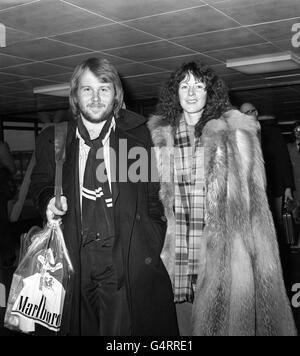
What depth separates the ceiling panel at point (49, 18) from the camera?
11.9 ft

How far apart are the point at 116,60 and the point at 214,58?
1.33 meters

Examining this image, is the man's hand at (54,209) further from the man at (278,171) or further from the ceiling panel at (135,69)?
the ceiling panel at (135,69)

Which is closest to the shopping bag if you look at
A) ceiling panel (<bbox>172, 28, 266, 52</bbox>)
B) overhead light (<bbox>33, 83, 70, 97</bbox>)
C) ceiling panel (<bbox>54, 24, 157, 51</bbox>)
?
ceiling panel (<bbox>54, 24, 157, 51</bbox>)

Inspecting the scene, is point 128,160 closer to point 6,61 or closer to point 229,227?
point 229,227

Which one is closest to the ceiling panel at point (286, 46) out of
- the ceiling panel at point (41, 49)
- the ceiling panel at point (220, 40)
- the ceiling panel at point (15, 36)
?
the ceiling panel at point (220, 40)

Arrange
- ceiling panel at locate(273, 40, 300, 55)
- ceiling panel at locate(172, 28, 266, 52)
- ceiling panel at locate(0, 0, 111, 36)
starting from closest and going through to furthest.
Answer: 1. ceiling panel at locate(0, 0, 111, 36)
2. ceiling panel at locate(172, 28, 266, 52)
3. ceiling panel at locate(273, 40, 300, 55)

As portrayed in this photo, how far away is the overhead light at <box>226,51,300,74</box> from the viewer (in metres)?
5.80

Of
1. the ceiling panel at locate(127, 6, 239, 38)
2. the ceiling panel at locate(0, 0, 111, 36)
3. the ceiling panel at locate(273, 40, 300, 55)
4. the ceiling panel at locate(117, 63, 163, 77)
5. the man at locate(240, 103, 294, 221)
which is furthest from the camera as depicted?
the ceiling panel at locate(117, 63, 163, 77)

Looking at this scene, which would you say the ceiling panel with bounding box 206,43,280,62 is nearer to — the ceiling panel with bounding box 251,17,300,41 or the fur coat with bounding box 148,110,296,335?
the ceiling panel with bounding box 251,17,300,41

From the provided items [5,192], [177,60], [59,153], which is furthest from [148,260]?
[177,60]

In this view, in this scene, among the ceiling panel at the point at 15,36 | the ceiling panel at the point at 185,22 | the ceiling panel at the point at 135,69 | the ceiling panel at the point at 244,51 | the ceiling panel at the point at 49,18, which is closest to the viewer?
the ceiling panel at the point at 49,18

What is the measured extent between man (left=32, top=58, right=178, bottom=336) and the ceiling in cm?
196

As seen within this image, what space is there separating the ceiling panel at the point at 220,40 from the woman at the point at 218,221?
2809mm

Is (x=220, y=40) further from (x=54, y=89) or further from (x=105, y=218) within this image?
(x=54, y=89)
